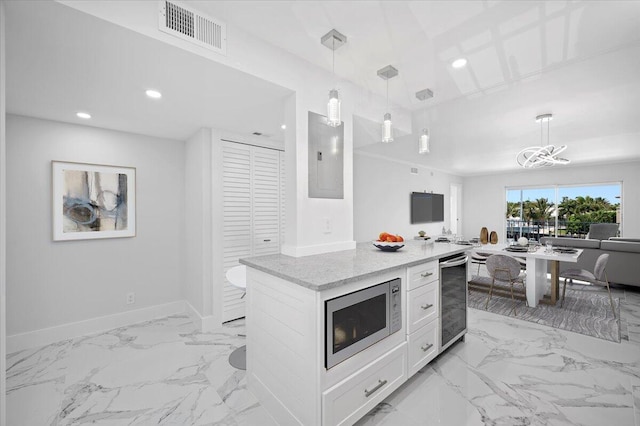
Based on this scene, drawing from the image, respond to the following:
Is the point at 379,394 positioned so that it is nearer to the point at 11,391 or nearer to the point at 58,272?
the point at 11,391

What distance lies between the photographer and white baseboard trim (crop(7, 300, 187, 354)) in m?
2.64

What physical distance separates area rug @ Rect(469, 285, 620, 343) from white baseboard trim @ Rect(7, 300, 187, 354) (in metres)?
4.04

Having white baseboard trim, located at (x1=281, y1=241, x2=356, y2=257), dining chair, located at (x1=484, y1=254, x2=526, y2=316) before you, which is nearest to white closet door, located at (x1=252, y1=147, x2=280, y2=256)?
white baseboard trim, located at (x1=281, y1=241, x2=356, y2=257)

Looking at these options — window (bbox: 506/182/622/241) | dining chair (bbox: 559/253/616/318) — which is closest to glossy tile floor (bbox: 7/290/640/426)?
dining chair (bbox: 559/253/616/318)

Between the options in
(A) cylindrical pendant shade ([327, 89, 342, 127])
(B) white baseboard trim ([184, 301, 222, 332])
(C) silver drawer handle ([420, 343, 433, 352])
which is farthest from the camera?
(B) white baseboard trim ([184, 301, 222, 332])

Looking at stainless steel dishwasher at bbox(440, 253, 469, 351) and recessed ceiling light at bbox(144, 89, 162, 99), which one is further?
stainless steel dishwasher at bbox(440, 253, 469, 351)

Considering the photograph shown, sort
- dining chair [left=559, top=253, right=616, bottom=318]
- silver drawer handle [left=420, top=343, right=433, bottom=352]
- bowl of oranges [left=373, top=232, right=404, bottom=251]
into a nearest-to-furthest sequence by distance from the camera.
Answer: silver drawer handle [left=420, top=343, right=433, bottom=352] < bowl of oranges [left=373, top=232, right=404, bottom=251] < dining chair [left=559, top=253, right=616, bottom=318]

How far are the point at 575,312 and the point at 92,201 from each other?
5.93 metres

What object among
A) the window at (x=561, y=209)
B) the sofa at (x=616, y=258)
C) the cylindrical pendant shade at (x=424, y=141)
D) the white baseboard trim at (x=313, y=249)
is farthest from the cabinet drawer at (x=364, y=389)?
the window at (x=561, y=209)

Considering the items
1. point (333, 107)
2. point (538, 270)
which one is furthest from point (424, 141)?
point (538, 270)

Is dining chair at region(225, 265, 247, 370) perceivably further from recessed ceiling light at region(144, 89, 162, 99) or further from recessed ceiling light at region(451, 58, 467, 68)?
recessed ceiling light at region(451, 58, 467, 68)

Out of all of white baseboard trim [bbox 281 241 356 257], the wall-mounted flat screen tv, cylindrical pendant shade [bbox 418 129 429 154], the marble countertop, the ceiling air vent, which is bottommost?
the marble countertop

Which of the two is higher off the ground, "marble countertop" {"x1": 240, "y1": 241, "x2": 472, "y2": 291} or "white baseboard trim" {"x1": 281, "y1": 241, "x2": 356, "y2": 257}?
"white baseboard trim" {"x1": 281, "y1": 241, "x2": 356, "y2": 257}

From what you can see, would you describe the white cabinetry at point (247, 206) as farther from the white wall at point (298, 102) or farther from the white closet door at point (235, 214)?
the white wall at point (298, 102)
